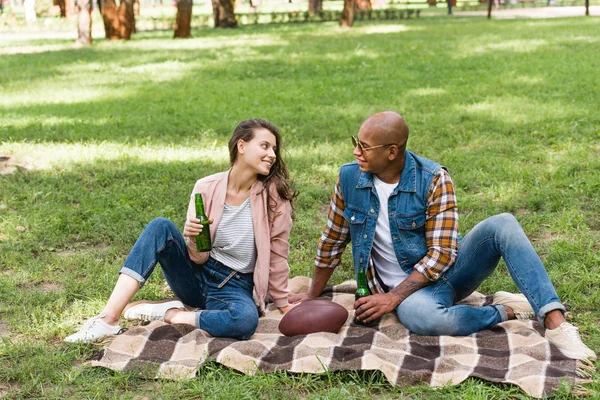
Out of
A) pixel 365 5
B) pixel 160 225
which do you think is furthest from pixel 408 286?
pixel 365 5

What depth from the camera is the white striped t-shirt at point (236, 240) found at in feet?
15.4

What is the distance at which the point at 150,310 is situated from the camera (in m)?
4.71

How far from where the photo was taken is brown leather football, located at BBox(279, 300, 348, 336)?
439 centimetres

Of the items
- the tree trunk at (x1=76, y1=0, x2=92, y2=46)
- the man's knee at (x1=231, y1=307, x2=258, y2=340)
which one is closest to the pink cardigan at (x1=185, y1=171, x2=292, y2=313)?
the man's knee at (x1=231, y1=307, x2=258, y2=340)

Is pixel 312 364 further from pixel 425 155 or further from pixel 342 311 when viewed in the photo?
pixel 425 155

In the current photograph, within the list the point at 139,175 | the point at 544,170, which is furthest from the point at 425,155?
A: the point at 139,175

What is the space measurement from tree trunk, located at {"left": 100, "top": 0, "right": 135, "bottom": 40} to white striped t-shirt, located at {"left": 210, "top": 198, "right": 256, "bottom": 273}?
66.9ft

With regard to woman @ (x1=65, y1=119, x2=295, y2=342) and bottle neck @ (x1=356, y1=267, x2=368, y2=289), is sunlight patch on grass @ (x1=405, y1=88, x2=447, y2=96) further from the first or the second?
bottle neck @ (x1=356, y1=267, x2=368, y2=289)

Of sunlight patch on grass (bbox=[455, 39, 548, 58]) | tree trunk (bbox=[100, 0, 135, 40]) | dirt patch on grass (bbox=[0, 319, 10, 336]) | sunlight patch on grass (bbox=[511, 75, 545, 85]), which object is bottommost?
dirt patch on grass (bbox=[0, 319, 10, 336])

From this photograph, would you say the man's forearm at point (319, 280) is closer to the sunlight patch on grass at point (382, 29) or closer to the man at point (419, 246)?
the man at point (419, 246)

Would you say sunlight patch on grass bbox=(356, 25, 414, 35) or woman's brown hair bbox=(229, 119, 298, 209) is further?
sunlight patch on grass bbox=(356, 25, 414, 35)

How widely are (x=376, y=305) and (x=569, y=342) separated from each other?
103 cm

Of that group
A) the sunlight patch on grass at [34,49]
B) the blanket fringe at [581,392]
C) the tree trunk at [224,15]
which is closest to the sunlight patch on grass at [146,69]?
the sunlight patch on grass at [34,49]

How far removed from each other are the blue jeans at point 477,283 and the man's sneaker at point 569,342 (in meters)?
0.11
